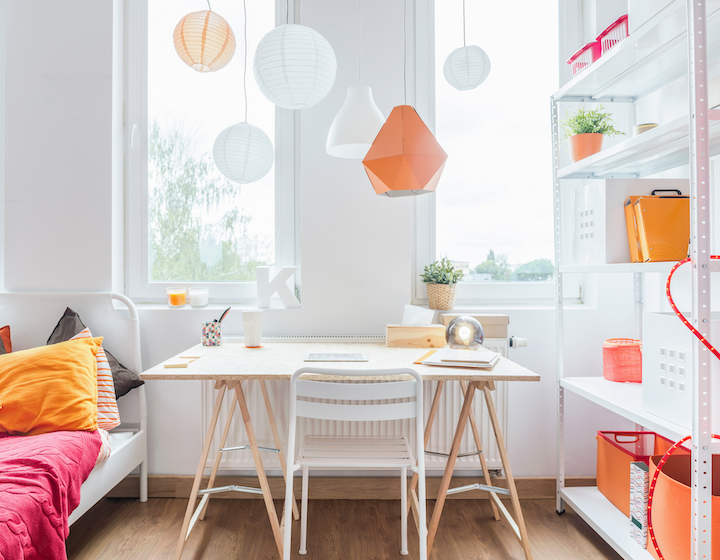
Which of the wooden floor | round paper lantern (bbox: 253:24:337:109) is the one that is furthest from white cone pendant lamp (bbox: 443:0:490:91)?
the wooden floor

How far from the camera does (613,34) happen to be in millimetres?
1700

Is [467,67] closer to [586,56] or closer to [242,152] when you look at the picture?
[586,56]

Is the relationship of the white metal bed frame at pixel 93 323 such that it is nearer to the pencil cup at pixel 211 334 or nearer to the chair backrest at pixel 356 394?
the pencil cup at pixel 211 334

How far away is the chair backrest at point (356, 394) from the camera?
4.56 feet

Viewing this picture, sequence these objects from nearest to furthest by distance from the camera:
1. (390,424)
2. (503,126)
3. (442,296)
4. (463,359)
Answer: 1. (463,359)
2. (390,424)
3. (442,296)
4. (503,126)

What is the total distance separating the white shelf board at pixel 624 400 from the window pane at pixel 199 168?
1.64 m

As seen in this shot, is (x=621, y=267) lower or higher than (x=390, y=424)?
higher

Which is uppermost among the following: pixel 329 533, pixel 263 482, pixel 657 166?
pixel 657 166

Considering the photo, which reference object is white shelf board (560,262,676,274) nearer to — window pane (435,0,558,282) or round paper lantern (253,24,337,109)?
window pane (435,0,558,282)

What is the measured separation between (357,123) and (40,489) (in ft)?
5.18

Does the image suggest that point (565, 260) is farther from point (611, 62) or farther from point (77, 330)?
point (77, 330)

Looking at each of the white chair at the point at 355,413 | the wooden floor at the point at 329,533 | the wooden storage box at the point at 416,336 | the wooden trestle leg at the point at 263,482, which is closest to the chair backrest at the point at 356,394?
the white chair at the point at 355,413

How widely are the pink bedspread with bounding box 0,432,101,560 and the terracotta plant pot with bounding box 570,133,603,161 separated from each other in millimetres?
2276

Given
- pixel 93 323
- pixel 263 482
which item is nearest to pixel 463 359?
pixel 263 482
